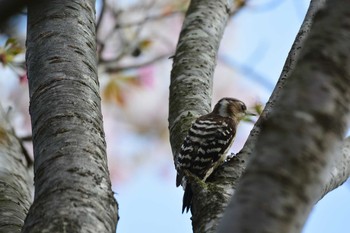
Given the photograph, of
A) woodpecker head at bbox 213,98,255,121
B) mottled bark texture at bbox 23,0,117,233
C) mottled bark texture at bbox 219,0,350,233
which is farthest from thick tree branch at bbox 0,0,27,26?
woodpecker head at bbox 213,98,255,121

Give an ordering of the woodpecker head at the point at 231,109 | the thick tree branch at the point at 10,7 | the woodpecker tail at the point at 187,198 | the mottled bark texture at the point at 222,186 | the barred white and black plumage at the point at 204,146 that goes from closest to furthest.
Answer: the thick tree branch at the point at 10,7 < the mottled bark texture at the point at 222,186 < the woodpecker tail at the point at 187,198 < the barred white and black plumage at the point at 204,146 < the woodpecker head at the point at 231,109

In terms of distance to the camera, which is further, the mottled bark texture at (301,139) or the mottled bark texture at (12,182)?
the mottled bark texture at (12,182)

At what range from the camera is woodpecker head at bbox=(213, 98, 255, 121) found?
17.0 feet

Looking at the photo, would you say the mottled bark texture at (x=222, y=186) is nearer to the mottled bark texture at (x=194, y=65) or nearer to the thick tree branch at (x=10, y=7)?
the mottled bark texture at (x=194, y=65)

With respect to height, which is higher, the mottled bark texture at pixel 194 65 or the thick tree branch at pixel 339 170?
the mottled bark texture at pixel 194 65

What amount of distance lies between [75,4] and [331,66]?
84.6 inches

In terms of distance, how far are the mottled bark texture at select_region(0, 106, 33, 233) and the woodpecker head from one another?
1.34 m

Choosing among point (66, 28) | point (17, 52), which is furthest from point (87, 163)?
point (17, 52)

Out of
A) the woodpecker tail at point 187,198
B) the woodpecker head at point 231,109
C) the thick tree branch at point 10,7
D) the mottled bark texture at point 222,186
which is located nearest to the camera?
the thick tree branch at point 10,7

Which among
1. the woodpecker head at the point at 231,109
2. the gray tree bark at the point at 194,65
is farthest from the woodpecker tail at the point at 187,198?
the woodpecker head at the point at 231,109

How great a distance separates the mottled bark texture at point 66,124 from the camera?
2.37m

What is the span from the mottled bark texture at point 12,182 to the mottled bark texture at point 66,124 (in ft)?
1.62

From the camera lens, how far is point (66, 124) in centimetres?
282

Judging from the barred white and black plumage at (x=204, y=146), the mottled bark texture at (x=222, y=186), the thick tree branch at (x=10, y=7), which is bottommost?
the thick tree branch at (x=10, y=7)
